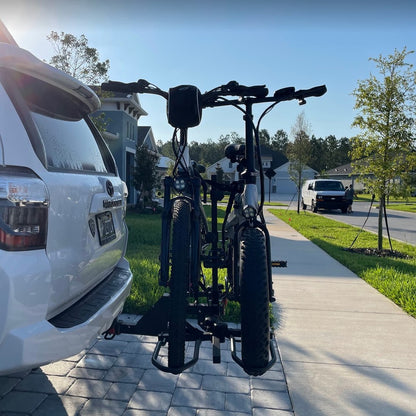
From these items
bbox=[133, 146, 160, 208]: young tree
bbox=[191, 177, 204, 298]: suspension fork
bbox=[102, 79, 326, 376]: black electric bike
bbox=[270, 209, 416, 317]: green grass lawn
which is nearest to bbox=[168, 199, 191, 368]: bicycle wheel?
bbox=[102, 79, 326, 376]: black electric bike

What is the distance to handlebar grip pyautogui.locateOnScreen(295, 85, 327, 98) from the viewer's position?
2766 mm

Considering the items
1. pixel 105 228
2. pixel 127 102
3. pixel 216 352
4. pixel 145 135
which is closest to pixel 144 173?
pixel 127 102

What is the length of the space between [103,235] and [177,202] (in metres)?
0.54

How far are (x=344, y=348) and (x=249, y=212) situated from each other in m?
2.02

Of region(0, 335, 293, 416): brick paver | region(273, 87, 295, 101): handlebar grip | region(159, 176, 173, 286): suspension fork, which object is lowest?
region(0, 335, 293, 416): brick paver

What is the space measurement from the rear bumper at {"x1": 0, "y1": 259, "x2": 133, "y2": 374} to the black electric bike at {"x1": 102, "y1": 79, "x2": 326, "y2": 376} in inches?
15.6

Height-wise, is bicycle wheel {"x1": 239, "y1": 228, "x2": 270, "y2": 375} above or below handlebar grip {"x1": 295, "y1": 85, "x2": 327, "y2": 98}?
below

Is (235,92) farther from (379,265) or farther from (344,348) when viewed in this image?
(379,265)

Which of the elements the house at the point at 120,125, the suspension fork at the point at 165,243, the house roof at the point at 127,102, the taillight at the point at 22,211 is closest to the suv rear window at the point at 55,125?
the taillight at the point at 22,211

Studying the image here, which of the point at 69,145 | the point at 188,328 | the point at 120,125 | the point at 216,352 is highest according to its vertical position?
the point at 120,125

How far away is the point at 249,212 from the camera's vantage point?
257 cm

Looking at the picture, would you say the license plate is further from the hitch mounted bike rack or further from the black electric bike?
the hitch mounted bike rack

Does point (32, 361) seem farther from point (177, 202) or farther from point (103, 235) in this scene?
point (177, 202)

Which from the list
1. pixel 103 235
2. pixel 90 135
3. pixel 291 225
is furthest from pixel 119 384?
pixel 291 225
